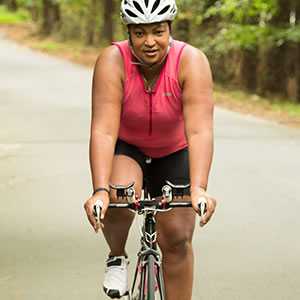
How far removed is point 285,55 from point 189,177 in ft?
48.4

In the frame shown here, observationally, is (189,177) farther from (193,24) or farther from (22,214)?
(193,24)

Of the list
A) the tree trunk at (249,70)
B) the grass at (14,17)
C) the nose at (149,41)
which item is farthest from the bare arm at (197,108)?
the grass at (14,17)

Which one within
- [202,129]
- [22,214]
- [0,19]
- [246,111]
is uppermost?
[202,129]

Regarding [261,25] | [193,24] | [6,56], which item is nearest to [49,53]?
[6,56]

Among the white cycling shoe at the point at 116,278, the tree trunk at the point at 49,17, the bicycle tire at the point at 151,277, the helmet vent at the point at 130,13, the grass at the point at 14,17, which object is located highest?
the helmet vent at the point at 130,13

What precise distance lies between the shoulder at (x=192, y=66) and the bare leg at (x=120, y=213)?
48 cm

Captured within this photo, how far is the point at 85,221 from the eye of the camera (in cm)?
741

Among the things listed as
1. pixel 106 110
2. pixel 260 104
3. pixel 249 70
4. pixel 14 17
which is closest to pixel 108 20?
pixel 249 70

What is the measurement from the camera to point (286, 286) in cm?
568

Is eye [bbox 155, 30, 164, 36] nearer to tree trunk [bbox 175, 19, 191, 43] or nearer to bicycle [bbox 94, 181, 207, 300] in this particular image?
bicycle [bbox 94, 181, 207, 300]

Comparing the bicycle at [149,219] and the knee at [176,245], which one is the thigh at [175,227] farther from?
the bicycle at [149,219]

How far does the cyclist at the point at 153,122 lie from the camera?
3.78 meters

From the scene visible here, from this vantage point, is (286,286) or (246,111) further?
(246,111)

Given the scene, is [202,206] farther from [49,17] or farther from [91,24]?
[49,17]
